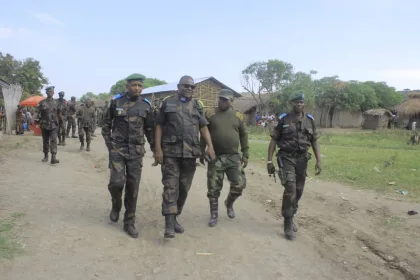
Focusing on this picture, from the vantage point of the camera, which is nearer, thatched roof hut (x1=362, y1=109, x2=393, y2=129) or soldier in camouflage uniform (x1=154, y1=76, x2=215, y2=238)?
soldier in camouflage uniform (x1=154, y1=76, x2=215, y2=238)

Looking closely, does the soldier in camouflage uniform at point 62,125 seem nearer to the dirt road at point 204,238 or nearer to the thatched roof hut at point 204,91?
the dirt road at point 204,238

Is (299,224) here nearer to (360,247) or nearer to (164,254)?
(360,247)

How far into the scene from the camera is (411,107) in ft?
106

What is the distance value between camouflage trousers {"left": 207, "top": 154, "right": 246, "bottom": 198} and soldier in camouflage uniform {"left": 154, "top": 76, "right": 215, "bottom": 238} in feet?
2.10

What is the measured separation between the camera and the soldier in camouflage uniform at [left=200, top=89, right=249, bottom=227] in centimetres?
499

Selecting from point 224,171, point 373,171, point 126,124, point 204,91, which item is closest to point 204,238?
point 224,171

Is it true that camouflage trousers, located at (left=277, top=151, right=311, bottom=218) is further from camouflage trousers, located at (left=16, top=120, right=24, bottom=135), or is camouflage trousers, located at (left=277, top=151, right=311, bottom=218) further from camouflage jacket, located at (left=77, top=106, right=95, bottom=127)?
camouflage trousers, located at (left=16, top=120, right=24, bottom=135)

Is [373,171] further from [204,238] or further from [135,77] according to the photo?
[135,77]

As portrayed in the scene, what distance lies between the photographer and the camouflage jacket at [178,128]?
436cm

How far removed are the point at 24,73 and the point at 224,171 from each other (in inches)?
1352

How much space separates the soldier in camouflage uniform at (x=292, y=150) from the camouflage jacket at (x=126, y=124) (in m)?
1.75

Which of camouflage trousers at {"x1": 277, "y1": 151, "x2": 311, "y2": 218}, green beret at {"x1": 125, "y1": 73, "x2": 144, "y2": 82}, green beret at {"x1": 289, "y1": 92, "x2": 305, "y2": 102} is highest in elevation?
green beret at {"x1": 125, "y1": 73, "x2": 144, "y2": 82}

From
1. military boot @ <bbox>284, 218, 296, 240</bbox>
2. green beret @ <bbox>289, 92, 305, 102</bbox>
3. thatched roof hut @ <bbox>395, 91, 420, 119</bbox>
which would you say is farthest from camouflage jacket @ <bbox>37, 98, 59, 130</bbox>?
thatched roof hut @ <bbox>395, 91, 420, 119</bbox>

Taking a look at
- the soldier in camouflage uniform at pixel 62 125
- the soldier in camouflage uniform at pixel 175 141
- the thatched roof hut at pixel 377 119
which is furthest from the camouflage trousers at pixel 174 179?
the thatched roof hut at pixel 377 119
